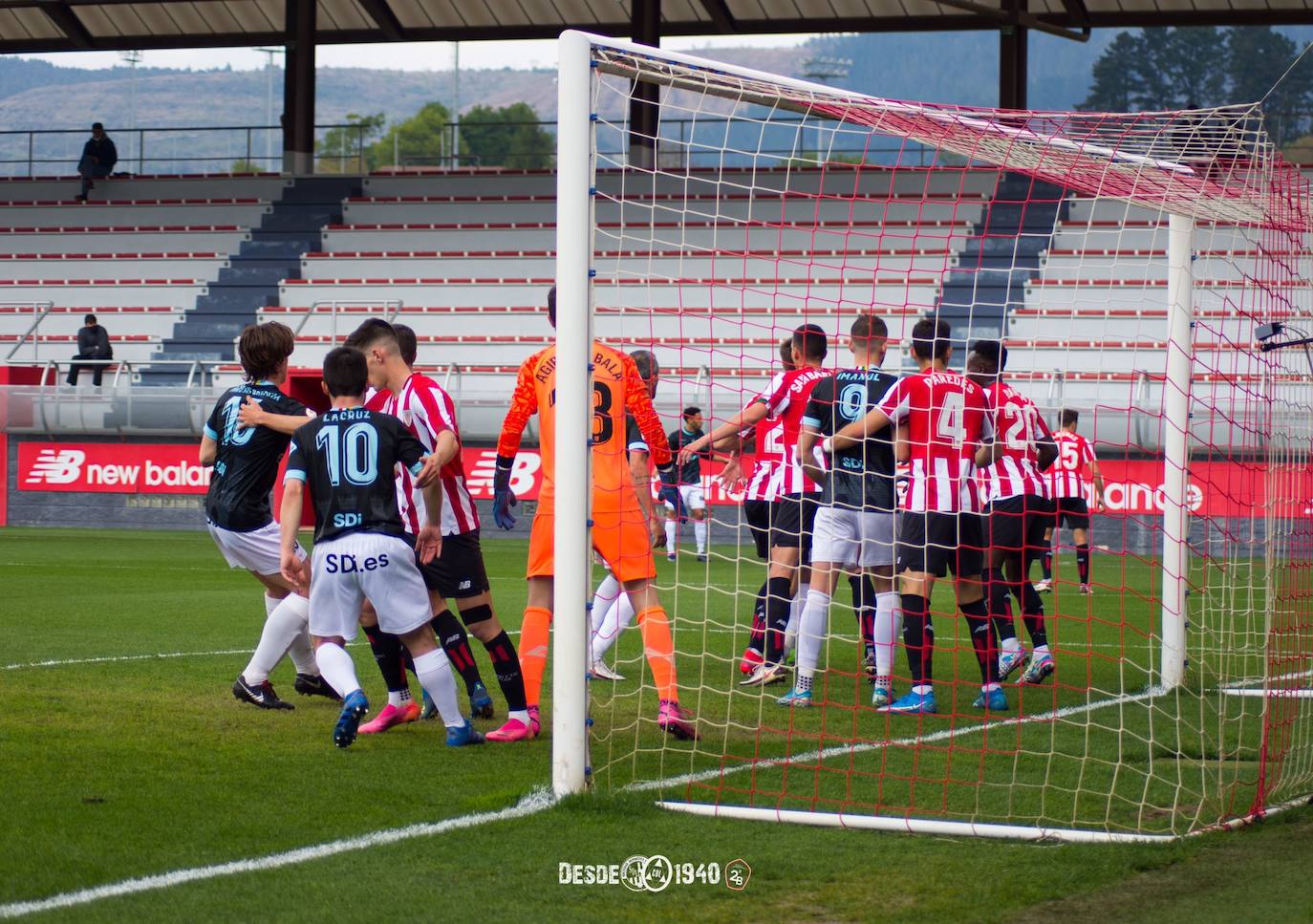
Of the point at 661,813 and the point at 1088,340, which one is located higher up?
the point at 1088,340

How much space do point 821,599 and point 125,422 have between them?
1678 cm

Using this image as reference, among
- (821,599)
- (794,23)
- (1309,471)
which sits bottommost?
(821,599)

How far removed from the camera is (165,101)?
185875 mm

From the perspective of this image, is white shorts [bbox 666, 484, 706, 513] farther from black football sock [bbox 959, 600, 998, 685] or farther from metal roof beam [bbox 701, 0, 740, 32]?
metal roof beam [bbox 701, 0, 740, 32]

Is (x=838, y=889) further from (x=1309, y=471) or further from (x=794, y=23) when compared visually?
(x=794, y=23)

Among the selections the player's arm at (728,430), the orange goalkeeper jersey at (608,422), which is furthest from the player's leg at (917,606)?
the orange goalkeeper jersey at (608,422)

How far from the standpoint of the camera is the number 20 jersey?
5.78 m

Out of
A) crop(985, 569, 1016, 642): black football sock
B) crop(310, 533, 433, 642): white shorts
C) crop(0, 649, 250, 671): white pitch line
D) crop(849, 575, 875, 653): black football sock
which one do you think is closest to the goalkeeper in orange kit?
crop(310, 533, 433, 642): white shorts

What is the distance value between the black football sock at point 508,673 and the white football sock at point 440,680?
0.32 meters

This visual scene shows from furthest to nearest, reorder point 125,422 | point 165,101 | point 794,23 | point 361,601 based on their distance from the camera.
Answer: point 165,101 < point 794,23 < point 125,422 < point 361,601

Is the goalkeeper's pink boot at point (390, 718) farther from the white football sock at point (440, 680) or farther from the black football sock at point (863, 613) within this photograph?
the black football sock at point (863, 613)

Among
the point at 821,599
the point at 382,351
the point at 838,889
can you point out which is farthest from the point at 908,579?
the point at 838,889

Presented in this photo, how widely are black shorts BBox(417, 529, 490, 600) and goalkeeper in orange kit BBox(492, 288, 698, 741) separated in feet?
0.76

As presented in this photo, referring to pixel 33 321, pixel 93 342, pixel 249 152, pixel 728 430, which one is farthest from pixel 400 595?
pixel 249 152
